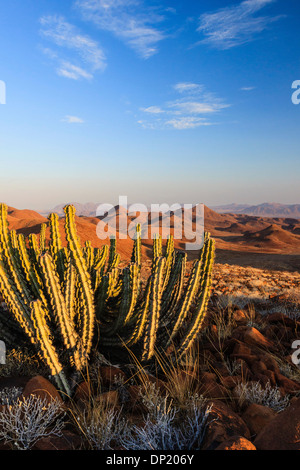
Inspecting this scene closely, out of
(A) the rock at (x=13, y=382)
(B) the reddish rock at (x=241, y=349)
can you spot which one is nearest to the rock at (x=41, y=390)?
(A) the rock at (x=13, y=382)

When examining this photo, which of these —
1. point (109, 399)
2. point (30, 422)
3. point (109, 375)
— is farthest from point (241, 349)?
point (30, 422)

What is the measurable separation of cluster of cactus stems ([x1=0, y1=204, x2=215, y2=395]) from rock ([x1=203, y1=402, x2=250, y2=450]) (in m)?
1.05

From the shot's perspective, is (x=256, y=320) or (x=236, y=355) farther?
(x=256, y=320)

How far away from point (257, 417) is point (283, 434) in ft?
1.32

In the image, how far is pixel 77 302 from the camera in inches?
135

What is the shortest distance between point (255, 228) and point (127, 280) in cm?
5744

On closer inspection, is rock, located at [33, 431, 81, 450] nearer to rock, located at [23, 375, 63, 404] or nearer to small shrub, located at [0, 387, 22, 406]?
rock, located at [23, 375, 63, 404]

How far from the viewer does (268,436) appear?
1.94m

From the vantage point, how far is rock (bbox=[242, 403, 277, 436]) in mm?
2270

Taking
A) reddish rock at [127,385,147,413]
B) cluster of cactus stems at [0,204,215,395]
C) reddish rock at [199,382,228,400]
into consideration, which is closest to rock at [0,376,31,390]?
cluster of cactus stems at [0,204,215,395]

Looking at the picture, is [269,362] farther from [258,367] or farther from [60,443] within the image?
[60,443]

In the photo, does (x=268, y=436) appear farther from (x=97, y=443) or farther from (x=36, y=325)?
(x=36, y=325)

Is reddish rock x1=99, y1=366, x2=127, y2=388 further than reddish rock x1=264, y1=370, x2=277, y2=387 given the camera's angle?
No
